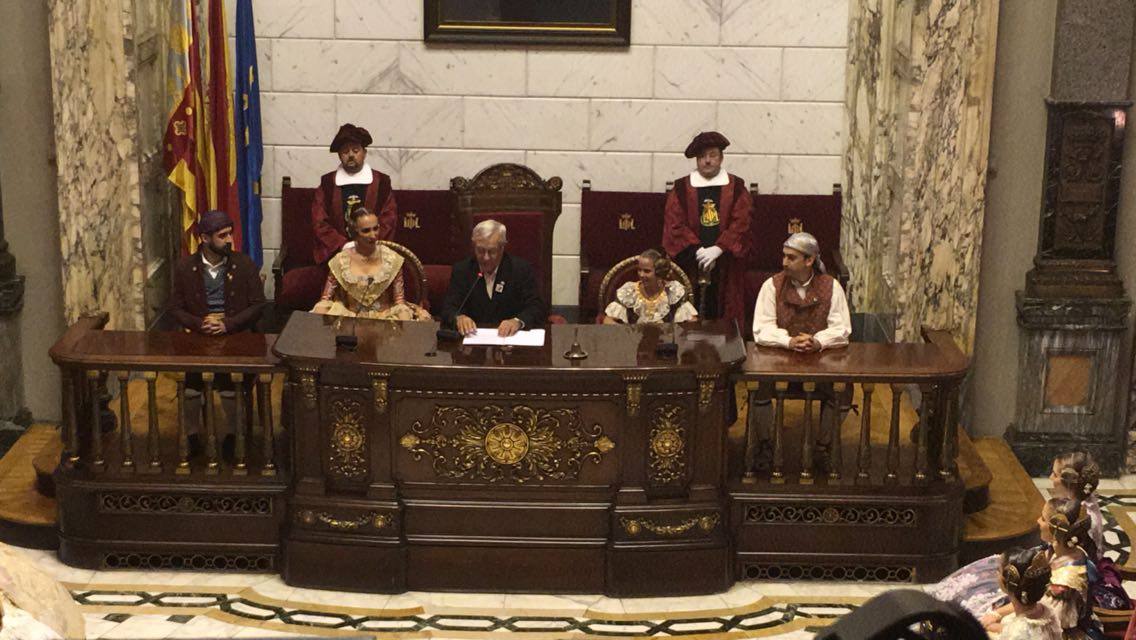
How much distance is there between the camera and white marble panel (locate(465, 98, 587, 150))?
11773mm

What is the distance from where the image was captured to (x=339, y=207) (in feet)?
35.1

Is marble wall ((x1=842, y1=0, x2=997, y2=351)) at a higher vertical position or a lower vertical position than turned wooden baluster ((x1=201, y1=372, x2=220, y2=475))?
higher

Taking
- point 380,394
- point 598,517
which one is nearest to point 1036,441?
point 598,517

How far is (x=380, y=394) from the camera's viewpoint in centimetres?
791

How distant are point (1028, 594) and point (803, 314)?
316 cm

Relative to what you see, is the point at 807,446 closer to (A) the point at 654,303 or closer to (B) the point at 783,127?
(A) the point at 654,303

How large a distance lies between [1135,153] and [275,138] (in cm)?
565

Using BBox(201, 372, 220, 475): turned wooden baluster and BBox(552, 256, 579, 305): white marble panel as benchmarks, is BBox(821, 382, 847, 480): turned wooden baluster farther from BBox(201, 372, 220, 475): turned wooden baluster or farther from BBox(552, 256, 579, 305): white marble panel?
BBox(552, 256, 579, 305): white marble panel

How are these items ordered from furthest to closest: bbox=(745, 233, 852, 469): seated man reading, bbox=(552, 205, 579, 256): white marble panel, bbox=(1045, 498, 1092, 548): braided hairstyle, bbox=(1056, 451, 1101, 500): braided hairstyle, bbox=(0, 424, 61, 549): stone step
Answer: bbox=(552, 205, 579, 256): white marble panel < bbox=(0, 424, 61, 549): stone step < bbox=(745, 233, 852, 469): seated man reading < bbox=(1056, 451, 1101, 500): braided hairstyle < bbox=(1045, 498, 1092, 548): braided hairstyle

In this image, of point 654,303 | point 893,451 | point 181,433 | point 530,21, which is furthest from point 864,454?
point 530,21

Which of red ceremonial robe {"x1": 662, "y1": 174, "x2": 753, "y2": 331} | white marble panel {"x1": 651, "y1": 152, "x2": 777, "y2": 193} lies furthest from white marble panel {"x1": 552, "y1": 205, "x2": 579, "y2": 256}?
red ceremonial robe {"x1": 662, "y1": 174, "x2": 753, "y2": 331}

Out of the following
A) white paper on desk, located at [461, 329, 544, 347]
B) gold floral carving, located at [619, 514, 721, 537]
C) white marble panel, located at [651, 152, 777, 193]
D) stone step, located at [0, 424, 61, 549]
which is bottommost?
stone step, located at [0, 424, 61, 549]

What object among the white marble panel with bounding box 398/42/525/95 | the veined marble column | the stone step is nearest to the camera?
the stone step

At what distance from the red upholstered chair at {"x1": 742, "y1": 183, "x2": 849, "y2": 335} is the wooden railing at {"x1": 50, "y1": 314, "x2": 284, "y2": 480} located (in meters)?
3.74
